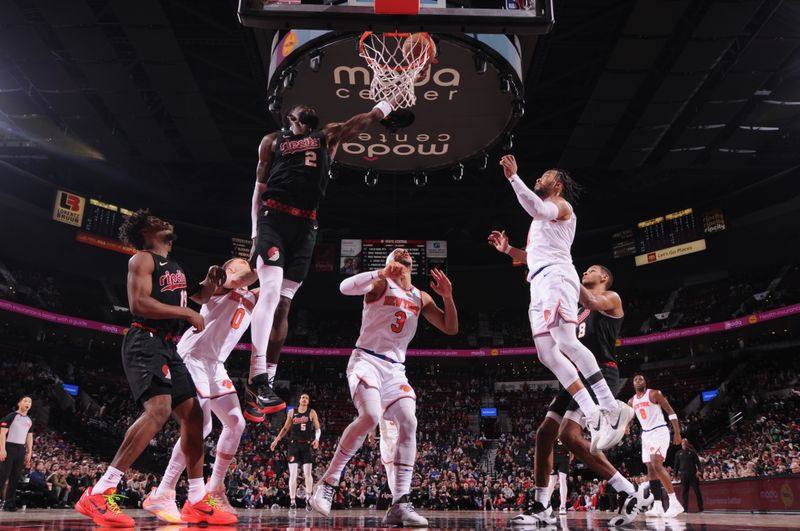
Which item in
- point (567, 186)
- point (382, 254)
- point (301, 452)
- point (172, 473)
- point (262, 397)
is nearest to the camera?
point (262, 397)

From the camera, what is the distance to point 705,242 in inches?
942

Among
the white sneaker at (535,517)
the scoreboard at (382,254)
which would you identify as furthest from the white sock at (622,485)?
the scoreboard at (382,254)

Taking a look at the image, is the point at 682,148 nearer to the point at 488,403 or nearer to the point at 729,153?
the point at 729,153

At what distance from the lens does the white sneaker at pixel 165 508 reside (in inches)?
191

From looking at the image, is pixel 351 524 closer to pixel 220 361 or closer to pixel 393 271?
pixel 220 361

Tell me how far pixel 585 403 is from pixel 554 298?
0.85 m

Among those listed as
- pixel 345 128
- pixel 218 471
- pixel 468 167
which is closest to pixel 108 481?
pixel 218 471

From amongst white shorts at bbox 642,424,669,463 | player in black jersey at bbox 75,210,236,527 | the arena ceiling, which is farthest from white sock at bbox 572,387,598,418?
the arena ceiling

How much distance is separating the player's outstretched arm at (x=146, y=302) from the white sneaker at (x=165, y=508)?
150cm

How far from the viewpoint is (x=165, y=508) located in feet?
16.4

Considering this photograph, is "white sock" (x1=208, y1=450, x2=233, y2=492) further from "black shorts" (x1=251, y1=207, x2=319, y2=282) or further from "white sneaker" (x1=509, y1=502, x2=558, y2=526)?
"white sneaker" (x1=509, y1=502, x2=558, y2=526)

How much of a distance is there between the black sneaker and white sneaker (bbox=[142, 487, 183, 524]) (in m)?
1.07

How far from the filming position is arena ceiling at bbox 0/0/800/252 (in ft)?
46.1

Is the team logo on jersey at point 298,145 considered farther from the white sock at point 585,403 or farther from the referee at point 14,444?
the referee at point 14,444
